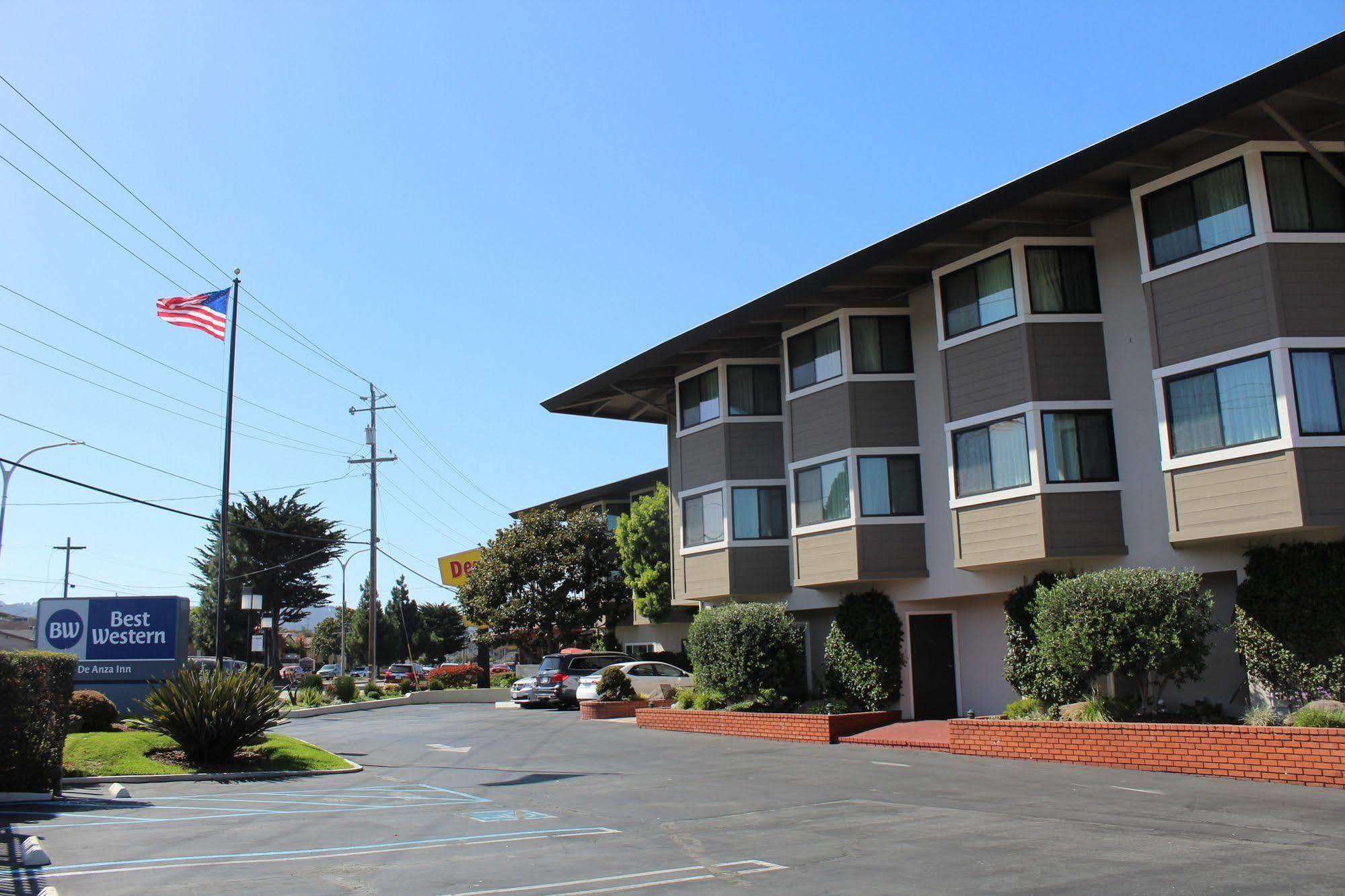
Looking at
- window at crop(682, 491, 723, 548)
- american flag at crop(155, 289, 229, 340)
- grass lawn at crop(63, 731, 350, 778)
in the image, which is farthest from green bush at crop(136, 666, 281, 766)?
window at crop(682, 491, 723, 548)

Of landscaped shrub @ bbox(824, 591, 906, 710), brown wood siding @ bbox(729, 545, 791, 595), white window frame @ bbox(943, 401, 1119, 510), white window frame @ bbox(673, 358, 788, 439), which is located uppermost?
white window frame @ bbox(673, 358, 788, 439)

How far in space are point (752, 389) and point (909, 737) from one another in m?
10.7

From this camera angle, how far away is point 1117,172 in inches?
747

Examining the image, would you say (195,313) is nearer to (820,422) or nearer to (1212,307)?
(820,422)

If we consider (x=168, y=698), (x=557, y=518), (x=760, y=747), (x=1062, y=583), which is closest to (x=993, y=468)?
(x=1062, y=583)

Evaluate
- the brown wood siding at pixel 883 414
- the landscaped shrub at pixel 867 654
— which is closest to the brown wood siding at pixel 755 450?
the brown wood siding at pixel 883 414

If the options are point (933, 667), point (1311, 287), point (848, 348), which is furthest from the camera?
point (848, 348)

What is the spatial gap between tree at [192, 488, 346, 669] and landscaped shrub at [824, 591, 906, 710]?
151 ft

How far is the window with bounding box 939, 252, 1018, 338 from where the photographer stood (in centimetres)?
2117

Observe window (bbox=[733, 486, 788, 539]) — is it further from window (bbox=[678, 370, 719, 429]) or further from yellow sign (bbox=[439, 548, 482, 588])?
yellow sign (bbox=[439, 548, 482, 588])

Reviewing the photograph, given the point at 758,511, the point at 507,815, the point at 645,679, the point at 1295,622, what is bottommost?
the point at 507,815

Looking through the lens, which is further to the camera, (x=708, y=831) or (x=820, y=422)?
(x=820, y=422)

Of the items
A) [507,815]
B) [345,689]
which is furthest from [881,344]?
[345,689]

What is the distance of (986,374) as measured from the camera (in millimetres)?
21422
